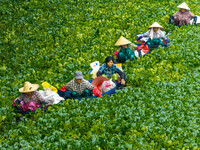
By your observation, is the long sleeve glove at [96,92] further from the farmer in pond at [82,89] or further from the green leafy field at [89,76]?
the green leafy field at [89,76]

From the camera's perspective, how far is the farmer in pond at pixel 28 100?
9375 millimetres

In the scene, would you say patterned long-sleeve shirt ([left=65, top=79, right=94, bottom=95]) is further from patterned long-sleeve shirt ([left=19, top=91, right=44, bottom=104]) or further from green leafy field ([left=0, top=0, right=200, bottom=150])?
patterned long-sleeve shirt ([left=19, top=91, right=44, bottom=104])

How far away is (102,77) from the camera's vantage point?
10.8 metres

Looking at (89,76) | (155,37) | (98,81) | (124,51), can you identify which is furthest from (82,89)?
(155,37)

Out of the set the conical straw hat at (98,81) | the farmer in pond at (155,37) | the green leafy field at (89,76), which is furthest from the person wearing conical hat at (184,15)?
the conical straw hat at (98,81)

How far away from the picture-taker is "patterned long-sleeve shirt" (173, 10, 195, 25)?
16672mm

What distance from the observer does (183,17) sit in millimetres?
16750

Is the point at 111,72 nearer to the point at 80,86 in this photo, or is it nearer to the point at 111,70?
the point at 111,70

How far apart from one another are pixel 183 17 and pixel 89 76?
747 centimetres

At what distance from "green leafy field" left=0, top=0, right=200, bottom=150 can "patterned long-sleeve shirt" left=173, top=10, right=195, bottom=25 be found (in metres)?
0.52

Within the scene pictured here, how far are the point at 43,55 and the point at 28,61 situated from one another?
79 cm

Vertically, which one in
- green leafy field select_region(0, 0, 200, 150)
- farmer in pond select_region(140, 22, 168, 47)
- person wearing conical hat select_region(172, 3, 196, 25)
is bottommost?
green leafy field select_region(0, 0, 200, 150)

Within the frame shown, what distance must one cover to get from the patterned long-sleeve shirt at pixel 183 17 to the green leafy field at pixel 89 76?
520 millimetres

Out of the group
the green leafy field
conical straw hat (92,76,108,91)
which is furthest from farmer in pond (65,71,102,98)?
conical straw hat (92,76,108,91)
